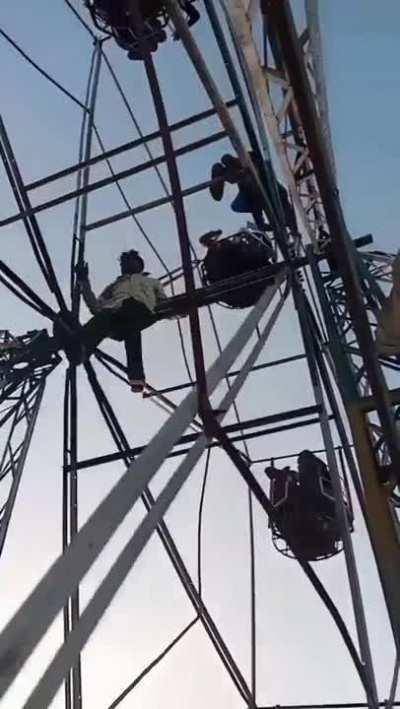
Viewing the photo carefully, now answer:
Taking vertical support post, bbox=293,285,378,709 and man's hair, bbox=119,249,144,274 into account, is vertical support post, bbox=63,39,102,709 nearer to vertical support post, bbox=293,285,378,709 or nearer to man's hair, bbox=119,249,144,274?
man's hair, bbox=119,249,144,274

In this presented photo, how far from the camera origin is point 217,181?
7934mm

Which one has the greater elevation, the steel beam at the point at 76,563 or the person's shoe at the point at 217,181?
the person's shoe at the point at 217,181

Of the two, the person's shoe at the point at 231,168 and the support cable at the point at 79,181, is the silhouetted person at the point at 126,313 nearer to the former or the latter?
the support cable at the point at 79,181

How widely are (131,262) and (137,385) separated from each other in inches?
54.7

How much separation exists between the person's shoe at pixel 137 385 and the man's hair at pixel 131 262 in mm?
1229

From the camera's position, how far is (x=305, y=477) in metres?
10.0

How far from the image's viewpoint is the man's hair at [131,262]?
330 inches

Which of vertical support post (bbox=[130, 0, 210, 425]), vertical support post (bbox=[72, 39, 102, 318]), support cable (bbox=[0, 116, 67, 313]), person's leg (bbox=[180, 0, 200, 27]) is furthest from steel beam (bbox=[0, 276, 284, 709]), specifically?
person's leg (bbox=[180, 0, 200, 27])

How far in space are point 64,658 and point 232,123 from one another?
447cm

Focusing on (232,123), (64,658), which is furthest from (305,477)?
(64,658)

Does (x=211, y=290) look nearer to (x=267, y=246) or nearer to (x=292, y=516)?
(x=267, y=246)

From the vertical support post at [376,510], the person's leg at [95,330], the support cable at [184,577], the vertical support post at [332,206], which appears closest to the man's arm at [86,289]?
the person's leg at [95,330]

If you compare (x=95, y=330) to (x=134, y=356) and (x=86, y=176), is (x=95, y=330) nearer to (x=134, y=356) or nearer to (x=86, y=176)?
(x=134, y=356)

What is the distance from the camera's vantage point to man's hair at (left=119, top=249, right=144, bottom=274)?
27.5ft
